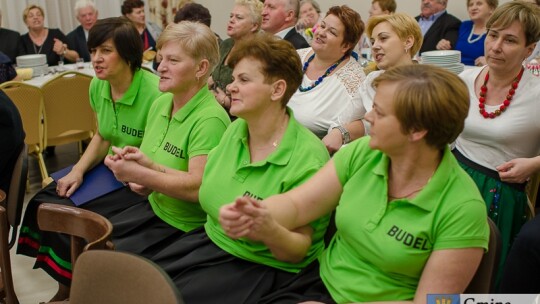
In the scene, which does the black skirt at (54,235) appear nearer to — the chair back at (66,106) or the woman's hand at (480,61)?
the chair back at (66,106)

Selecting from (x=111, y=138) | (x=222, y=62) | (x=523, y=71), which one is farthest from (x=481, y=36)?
(x=111, y=138)

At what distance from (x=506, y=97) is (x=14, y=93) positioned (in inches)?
139

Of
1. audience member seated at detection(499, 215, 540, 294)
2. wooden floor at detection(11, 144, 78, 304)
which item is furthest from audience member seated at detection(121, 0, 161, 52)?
audience member seated at detection(499, 215, 540, 294)

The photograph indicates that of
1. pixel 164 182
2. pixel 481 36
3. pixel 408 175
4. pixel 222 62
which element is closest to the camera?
pixel 408 175

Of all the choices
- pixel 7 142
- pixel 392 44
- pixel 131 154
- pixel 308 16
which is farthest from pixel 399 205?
pixel 308 16

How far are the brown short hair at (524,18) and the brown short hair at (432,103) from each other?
3.07 ft

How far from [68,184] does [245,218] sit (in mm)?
1527

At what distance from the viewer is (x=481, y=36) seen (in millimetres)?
5770

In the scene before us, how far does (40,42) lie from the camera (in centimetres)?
636

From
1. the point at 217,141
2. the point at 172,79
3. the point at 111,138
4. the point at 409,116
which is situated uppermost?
the point at 409,116

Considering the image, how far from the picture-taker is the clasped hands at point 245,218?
5.41 feet

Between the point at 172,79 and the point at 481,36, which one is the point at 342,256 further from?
the point at 481,36

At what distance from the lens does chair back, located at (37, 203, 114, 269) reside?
76.4 inches

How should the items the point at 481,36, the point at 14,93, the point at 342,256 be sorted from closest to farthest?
the point at 342,256 → the point at 14,93 → the point at 481,36
